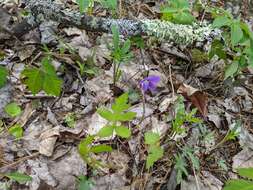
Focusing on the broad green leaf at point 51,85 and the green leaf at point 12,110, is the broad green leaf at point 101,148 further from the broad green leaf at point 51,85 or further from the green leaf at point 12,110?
the green leaf at point 12,110

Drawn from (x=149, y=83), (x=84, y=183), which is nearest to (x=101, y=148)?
(x=84, y=183)

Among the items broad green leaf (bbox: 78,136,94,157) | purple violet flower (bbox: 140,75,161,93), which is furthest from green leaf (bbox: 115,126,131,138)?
purple violet flower (bbox: 140,75,161,93)

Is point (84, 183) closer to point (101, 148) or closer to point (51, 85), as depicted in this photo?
point (101, 148)

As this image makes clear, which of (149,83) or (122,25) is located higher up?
(122,25)

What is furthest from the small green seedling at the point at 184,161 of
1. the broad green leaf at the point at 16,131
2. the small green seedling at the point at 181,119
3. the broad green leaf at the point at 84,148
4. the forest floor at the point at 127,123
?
the broad green leaf at the point at 16,131

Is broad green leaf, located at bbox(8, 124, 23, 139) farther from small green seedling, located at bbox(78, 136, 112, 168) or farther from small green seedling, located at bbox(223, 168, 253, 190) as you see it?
small green seedling, located at bbox(223, 168, 253, 190)

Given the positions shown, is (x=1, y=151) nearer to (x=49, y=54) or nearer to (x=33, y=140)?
(x=33, y=140)
